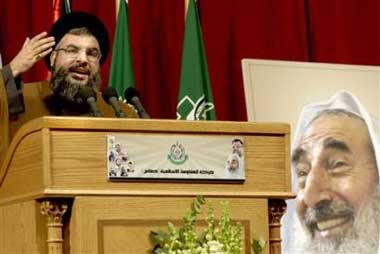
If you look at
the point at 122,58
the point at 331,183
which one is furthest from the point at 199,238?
the point at 122,58

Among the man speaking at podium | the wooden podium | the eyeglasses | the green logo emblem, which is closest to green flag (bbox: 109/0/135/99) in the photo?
the man speaking at podium

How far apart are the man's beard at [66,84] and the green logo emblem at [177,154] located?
1069mm

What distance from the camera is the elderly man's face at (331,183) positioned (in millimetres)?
5324

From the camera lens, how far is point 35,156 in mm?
3105

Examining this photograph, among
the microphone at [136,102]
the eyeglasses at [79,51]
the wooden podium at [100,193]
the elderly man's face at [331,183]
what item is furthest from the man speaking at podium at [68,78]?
the elderly man's face at [331,183]

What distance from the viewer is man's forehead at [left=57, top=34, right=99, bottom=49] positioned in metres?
4.39

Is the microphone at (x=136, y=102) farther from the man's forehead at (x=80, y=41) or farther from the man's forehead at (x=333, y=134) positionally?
the man's forehead at (x=333, y=134)

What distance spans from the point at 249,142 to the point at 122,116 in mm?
443

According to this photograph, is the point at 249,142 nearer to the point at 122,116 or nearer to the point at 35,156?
the point at 122,116

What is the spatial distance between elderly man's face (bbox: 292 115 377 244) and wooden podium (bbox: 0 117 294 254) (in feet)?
6.75

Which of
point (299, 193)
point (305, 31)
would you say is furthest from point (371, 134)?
point (305, 31)

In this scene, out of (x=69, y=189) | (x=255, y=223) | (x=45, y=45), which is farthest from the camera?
(x=45, y=45)

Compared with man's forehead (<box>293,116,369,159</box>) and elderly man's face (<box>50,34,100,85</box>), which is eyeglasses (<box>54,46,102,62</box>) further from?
man's forehead (<box>293,116,369,159</box>)

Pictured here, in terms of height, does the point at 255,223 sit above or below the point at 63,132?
below
